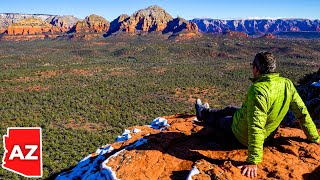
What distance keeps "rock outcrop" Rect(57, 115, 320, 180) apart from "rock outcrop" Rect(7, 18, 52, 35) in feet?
590

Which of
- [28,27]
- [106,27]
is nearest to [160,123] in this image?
[28,27]

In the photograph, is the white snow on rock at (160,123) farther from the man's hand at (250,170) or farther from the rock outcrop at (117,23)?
the rock outcrop at (117,23)

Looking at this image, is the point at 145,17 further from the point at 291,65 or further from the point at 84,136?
the point at 84,136

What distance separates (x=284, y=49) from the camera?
96688mm

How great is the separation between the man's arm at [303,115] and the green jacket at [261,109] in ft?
0.37

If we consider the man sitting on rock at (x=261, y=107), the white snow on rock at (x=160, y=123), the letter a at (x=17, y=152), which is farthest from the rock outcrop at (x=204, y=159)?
the letter a at (x=17, y=152)

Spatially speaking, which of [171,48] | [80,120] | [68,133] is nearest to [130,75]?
[80,120]

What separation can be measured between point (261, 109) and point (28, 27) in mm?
188730

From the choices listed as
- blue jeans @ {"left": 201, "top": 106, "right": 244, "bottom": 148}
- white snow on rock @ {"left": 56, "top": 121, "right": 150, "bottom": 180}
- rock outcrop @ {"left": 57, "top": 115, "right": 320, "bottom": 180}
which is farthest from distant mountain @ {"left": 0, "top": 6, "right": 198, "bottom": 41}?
rock outcrop @ {"left": 57, "top": 115, "right": 320, "bottom": 180}

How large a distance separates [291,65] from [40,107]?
54.0 m

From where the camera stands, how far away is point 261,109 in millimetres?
4477

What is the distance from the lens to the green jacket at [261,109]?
4461 mm

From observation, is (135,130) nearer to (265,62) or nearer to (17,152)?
(17,152)

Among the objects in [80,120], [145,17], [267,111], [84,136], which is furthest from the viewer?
[145,17]
